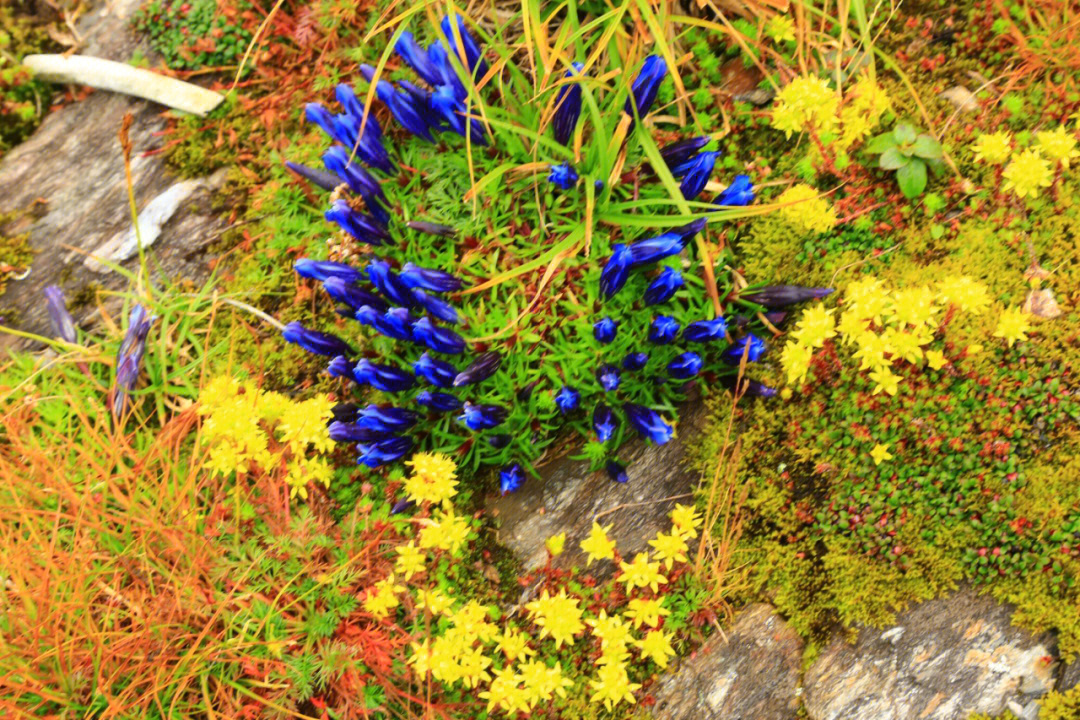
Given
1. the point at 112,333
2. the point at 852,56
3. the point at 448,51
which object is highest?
the point at 448,51

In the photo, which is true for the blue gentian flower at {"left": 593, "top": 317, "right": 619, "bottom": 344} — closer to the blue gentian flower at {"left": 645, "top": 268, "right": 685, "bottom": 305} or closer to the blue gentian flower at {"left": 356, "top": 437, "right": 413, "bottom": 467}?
the blue gentian flower at {"left": 645, "top": 268, "right": 685, "bottom": 305}

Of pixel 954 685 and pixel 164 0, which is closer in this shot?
pixel 954 685

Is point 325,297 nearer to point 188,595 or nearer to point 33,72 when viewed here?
point 188,595

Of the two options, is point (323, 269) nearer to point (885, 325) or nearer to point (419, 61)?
point (419, 61)

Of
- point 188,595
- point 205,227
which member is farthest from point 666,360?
point 205,227

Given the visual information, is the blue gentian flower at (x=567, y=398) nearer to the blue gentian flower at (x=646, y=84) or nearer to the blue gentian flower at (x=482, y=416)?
the blue gentian flower at (x=482, y=416)

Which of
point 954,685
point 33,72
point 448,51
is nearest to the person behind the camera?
point 954,685
